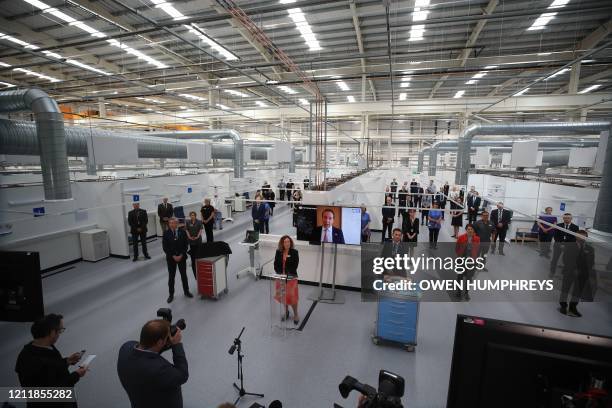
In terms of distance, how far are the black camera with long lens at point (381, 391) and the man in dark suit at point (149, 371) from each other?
107 centimetres

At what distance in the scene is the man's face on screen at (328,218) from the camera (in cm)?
439

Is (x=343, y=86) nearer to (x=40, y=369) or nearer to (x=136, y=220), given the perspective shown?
(x=136, y=220)

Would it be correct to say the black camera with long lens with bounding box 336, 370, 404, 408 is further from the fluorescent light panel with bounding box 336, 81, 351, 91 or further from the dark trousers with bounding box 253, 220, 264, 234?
the fluorescent light panel with bounding box 336, 81, 351, 91

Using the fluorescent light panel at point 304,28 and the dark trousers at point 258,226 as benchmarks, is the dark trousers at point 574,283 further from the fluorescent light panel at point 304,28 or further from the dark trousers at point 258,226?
the dark trousers at point 258,226

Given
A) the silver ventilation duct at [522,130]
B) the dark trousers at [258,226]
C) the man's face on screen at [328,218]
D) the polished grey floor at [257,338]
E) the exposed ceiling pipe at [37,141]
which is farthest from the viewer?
the dark trousers at [258,226]

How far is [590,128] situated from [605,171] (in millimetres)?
6075

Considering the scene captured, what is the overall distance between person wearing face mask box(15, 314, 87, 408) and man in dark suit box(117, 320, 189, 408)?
0.55 m

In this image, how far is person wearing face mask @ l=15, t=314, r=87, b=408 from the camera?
1682 mm

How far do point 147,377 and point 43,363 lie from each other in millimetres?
773

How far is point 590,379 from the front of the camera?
2.38 feet

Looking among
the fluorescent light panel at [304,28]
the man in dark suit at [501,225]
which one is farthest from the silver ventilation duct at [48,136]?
the man in dark suit at [501,225]

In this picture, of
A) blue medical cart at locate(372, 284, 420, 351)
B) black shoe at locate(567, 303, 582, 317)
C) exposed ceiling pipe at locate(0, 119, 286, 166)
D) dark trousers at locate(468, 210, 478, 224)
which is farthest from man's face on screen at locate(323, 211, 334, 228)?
dark trousers at locate(468, 210, 478, 224)

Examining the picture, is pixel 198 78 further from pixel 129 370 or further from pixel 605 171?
pixel 605 171

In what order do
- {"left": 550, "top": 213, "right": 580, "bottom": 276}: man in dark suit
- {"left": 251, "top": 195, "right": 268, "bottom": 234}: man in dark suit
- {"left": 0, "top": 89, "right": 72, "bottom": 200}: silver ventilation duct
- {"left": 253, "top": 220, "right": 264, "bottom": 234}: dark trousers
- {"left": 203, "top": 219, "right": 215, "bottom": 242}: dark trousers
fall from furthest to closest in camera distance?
{"left": 253, "top": 220, "right": 264, "bottom": 234}: dark trousers → {"left": 251, "top": 195, "right": 268, "bottom": 234}: man in dark suit → {"left": 203, "top": 219, "right": 215, "bottom": 242}: dark trousers → {"left": 550, "top": 213, "right": 580, "bottom": 276}: man in dark suit → {"left": 0, "top": 89, "right": 72, "bottom": 200}: silver ventilation duct
